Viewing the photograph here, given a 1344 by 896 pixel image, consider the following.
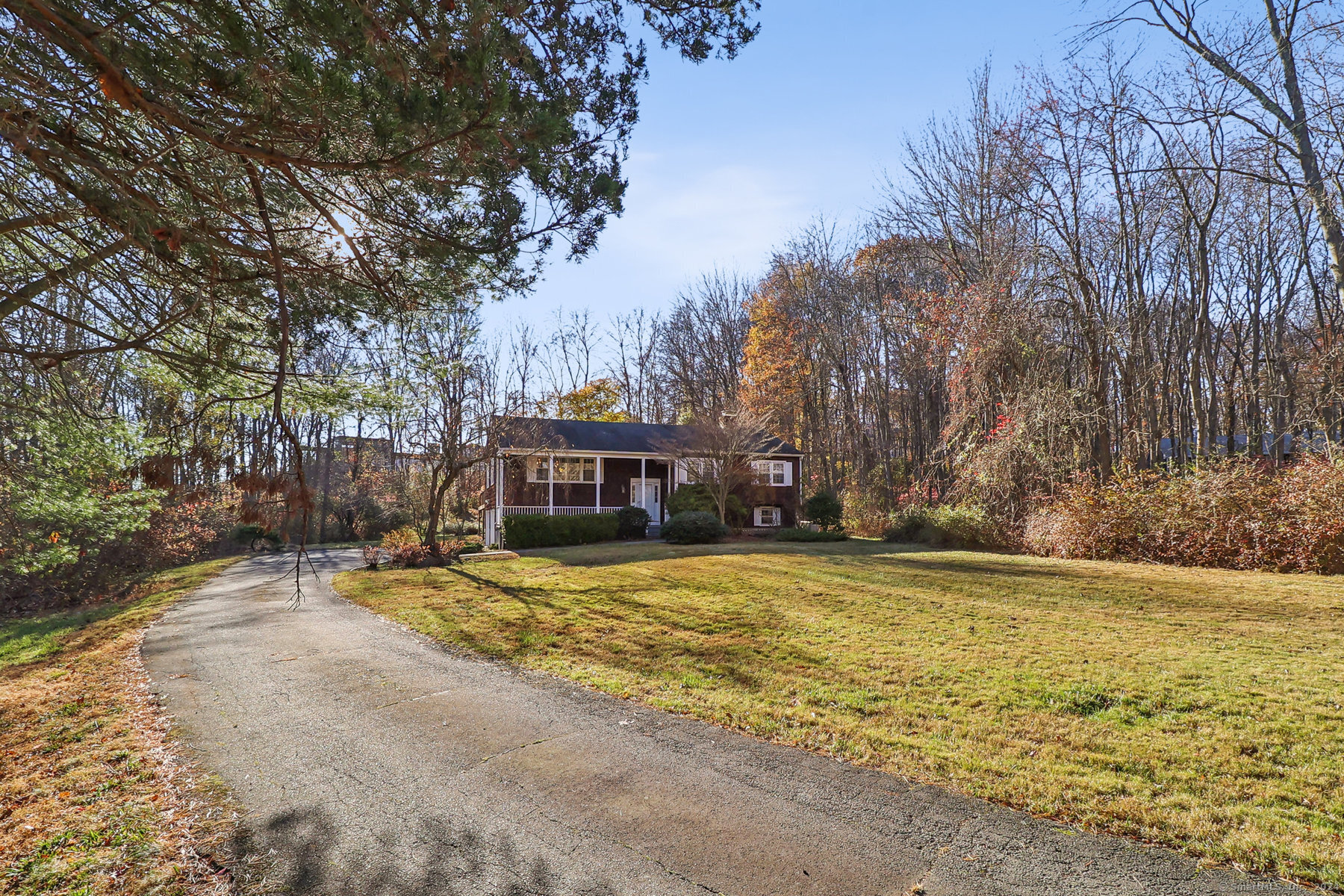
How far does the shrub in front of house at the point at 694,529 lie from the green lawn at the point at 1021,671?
261 inches

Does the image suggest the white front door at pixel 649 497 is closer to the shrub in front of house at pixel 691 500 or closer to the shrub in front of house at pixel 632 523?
the shrub in front of house at pixel 632 523

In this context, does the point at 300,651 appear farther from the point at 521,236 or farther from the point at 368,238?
the point at 521,236

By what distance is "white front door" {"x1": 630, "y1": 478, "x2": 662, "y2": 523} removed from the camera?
25.3 metres

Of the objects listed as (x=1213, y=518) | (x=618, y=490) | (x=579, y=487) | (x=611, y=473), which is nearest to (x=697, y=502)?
(x=618, y=490)

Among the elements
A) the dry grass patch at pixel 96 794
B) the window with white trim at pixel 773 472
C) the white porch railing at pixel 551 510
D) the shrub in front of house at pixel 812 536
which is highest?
the window with white trim at pixel 773 472

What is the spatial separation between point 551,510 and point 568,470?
5.73 feet

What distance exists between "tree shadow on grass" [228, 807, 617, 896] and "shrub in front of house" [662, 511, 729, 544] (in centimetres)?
1568

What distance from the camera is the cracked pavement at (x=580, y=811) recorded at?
3080 millimetres

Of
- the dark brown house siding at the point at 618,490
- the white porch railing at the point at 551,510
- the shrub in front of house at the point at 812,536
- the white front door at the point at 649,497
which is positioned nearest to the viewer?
the shrub in front of house at the point at 812,536

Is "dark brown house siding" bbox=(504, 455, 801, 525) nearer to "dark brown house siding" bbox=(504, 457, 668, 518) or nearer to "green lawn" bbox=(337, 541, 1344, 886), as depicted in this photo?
"dark brown house siding" bbox=(504, 457, 668, 518)

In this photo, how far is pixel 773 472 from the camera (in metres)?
25.6

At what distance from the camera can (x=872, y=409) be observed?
1096 inches

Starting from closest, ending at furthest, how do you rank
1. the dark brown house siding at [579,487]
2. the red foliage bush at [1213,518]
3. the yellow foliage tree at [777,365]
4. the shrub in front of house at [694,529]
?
the red foliage bush at [1213,518] → the shrub in front of house at [694,529] → the dark brown house siding at [579,487] → the yellow foliage tree at [777,365]

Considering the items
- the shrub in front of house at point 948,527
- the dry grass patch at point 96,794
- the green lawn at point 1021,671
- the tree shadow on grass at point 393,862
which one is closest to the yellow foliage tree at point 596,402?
the shrub in front of house at point 948,527
